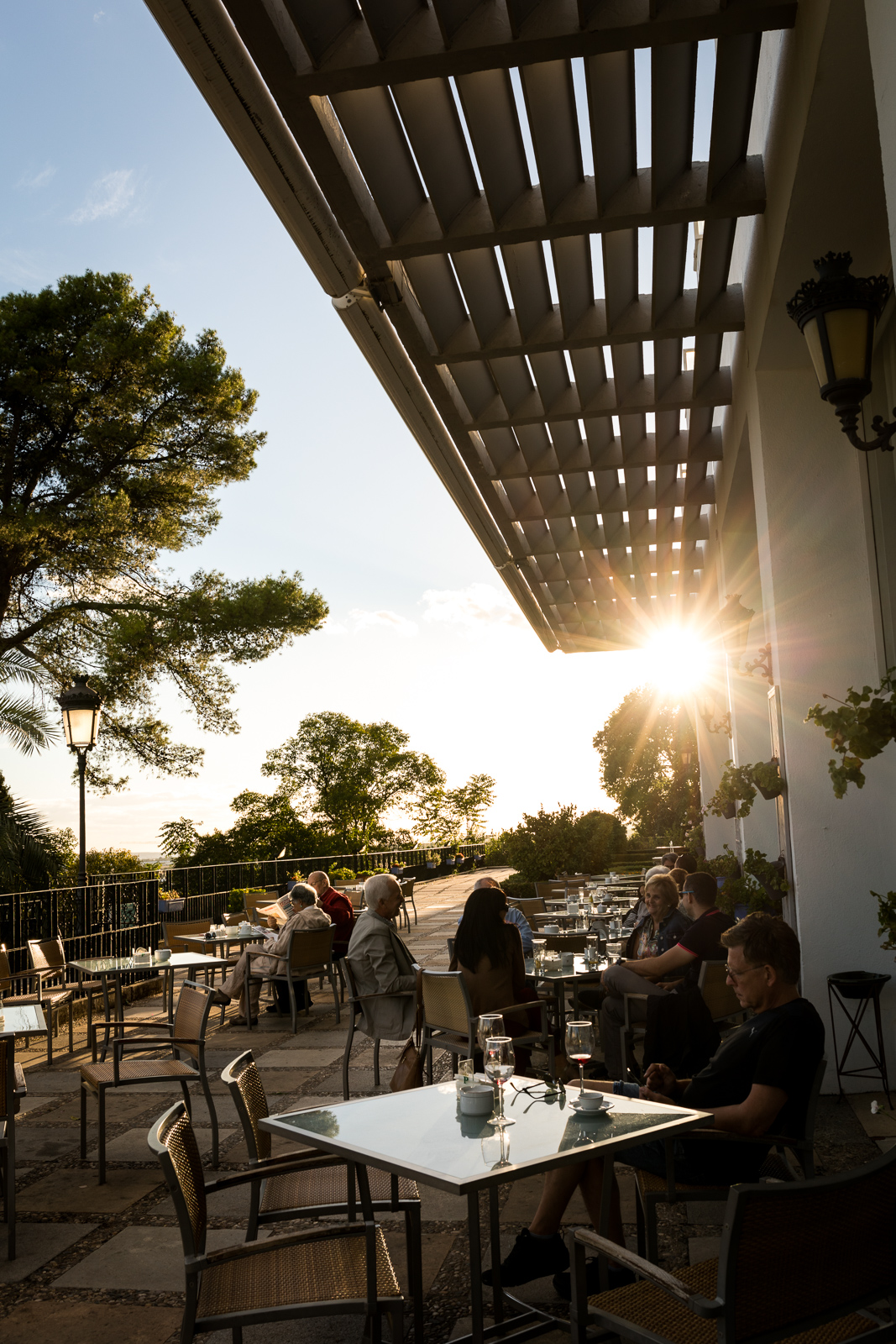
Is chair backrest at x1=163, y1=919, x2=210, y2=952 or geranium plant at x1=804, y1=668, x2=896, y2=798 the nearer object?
geranium plant at x1=804, y1=668, x2=896, y2=798

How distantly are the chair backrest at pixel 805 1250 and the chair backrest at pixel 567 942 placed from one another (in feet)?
15.5

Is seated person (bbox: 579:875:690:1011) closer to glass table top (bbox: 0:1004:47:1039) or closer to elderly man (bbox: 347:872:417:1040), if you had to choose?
elderly man (bbox: 347:872:417:1040)

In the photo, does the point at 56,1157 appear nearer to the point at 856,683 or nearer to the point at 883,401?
the point at 856,683

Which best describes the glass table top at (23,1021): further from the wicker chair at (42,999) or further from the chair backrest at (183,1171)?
the chair backrest at (183,1171)

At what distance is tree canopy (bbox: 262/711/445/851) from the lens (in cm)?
4319

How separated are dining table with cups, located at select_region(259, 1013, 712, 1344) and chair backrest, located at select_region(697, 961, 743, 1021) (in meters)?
1.49

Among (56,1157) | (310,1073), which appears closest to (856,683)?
(310,1073)

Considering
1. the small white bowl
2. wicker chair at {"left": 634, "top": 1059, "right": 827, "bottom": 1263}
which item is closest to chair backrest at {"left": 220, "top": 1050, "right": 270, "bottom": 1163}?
the small white bowl

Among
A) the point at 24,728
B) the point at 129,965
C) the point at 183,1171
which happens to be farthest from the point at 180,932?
the point at 183,1171

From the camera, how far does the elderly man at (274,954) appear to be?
758 centimetres

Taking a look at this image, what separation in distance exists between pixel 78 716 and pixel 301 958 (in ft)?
11.6

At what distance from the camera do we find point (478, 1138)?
246cm

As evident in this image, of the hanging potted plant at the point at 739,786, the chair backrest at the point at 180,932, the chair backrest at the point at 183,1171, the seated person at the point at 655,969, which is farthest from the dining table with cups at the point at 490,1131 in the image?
the chair backrest at the point at 180,932

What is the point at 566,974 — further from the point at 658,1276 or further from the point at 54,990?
the point at 54,990
